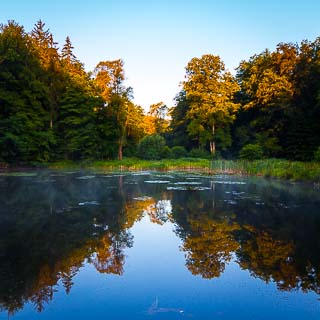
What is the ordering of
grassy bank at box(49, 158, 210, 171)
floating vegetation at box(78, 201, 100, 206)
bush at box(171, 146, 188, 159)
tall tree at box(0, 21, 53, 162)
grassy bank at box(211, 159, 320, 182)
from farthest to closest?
1. bush at box(171, 146, 188, 159)
2. tall tree at box(0, 21, 53, 162)
3. grassy bank at box(49, 158, 210, 171)
4. grassy bank at box(211, 159, 320, 182)
5. floating vegetation at box(78, 201, 100, 206)

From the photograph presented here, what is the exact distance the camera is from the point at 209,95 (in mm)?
36719

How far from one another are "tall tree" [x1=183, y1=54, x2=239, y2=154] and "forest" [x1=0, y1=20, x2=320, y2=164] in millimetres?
104

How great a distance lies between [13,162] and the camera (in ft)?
99.1

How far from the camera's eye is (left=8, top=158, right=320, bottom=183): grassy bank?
61.9ft

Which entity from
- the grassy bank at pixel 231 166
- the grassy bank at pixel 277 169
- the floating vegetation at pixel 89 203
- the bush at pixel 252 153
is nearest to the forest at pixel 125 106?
the grassy bank at pixel 231 166

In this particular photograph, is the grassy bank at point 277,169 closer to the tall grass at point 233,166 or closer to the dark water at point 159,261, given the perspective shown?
the tall grass at point 233,166

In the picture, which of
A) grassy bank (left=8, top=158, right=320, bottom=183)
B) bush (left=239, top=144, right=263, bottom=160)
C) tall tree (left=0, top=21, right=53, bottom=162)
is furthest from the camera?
tall tree (left=0, top=21, right=53, bottom=162)

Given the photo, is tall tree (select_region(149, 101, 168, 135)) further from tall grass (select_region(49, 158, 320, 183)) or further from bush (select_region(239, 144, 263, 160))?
bush (select_region(239, 144, 263, 160))

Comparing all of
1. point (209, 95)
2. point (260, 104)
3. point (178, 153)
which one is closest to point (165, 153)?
point (178, 153)

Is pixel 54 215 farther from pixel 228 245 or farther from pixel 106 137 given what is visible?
pixel 106 137

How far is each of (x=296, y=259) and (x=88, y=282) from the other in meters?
3.11

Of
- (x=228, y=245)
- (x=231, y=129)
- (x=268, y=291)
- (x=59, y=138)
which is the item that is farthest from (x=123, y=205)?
(x=231, y=129)

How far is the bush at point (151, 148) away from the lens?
35219 millimetres

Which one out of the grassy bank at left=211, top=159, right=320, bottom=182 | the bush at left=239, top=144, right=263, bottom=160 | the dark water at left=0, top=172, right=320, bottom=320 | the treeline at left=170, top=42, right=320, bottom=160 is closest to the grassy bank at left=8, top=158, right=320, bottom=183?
the grassy bank at left=211, top=159, right=320, bottom=182
